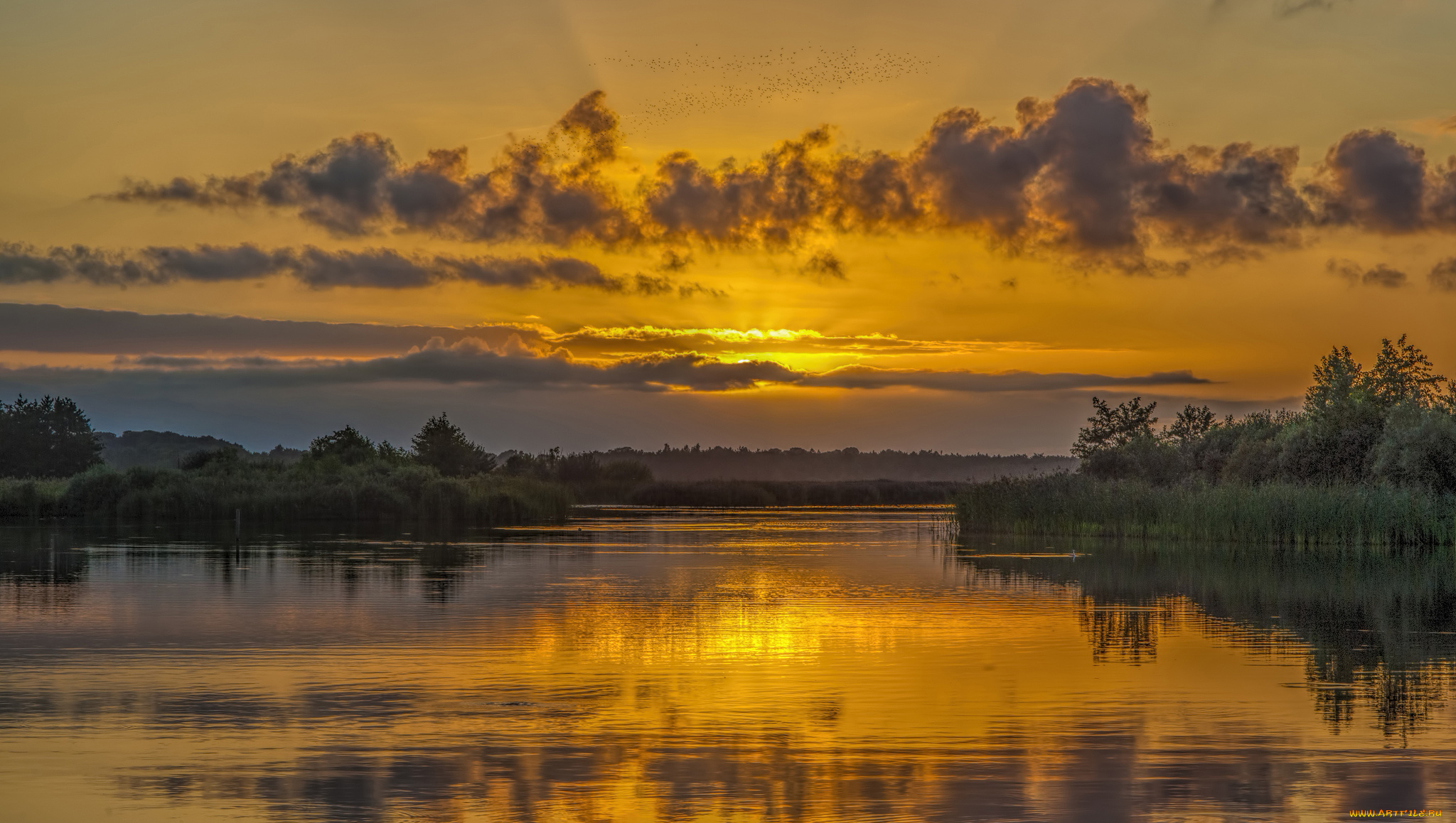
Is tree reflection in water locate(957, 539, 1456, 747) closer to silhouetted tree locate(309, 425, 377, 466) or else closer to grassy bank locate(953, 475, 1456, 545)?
grassy bank locate(953, 475, 1456, 545)

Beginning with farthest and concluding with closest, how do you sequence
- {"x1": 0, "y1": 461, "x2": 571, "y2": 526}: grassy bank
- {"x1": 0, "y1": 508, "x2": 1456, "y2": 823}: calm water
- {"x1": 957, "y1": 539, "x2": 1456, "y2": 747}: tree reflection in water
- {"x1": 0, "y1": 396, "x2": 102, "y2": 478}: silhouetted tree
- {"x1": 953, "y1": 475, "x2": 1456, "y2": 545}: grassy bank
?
{"x1": 0, "y1": 396, "x2": 102, "y2": 478}: silhouetted tree, {"x1": 0, "y1": 461, "x2": 571, "y2": 526}: grassy bank, {"x1": 953, "y1": 475, "x2": 1456, "y2": 545}: grassy bank, {"x1": 957, "y1": 539, "x2": 1456, "y2": 747}: tree reflection in water, {"x1": 0, "y1": 508, "x2": 1456, "y2": 823}: calm water

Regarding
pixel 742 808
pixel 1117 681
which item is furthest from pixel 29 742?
pixel 1117 681

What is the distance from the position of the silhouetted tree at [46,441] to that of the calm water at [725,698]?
80.8 meters

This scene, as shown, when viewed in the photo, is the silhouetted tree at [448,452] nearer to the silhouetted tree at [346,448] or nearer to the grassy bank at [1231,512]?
the silhouetted tree at [346,448]

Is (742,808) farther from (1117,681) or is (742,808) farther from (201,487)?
(201,487)

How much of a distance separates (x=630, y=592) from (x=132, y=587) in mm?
10525

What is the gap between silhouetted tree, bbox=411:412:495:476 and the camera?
94.1 m

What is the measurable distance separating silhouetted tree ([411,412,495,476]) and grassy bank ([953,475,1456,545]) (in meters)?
47.9

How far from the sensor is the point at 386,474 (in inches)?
3027

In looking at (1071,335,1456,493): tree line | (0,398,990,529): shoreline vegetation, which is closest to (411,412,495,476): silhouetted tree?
(0,398,990,529): shoreline vegetation

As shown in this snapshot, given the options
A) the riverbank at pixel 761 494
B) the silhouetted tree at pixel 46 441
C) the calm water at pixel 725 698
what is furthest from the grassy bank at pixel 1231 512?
the silhouetted tree at pixel 46 441

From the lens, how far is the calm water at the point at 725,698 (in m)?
10.8

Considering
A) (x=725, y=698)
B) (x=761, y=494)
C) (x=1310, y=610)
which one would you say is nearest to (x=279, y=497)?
(x=761, y=494)

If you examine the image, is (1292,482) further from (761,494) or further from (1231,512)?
(761,494)
